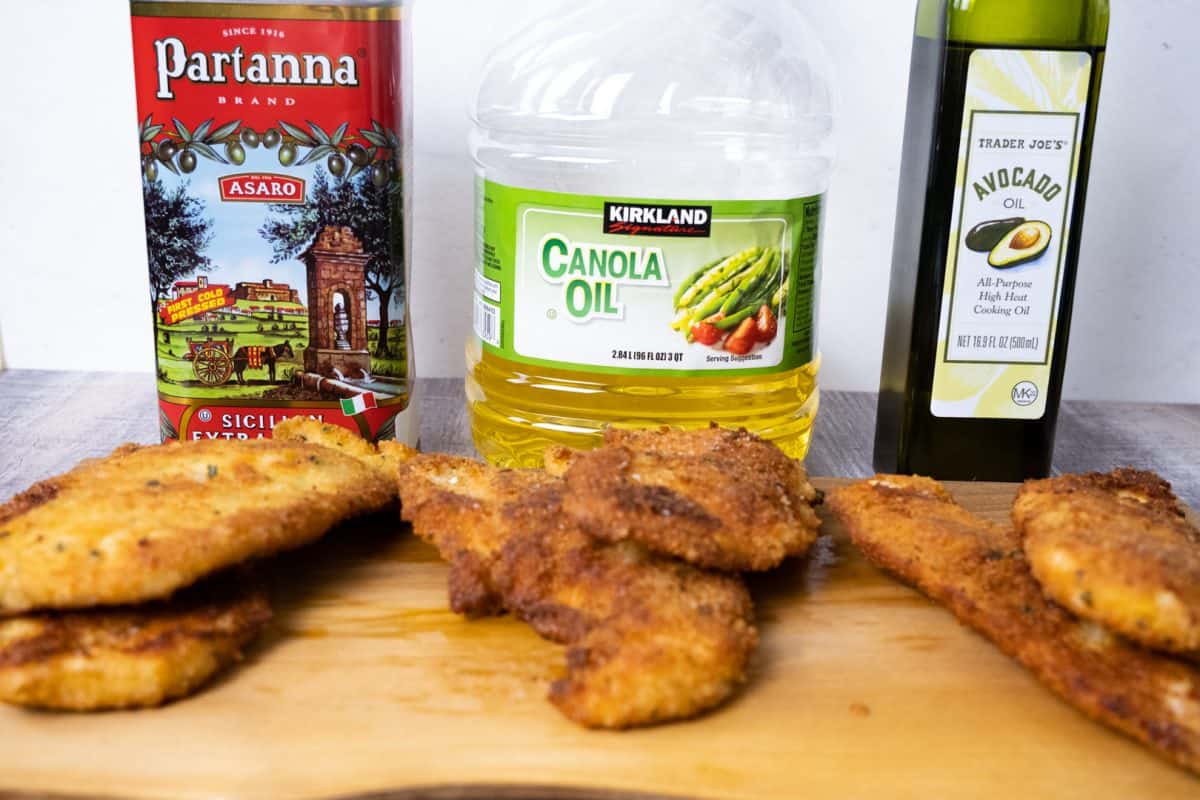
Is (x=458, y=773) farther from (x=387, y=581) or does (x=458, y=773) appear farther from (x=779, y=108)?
(x=779, y=108)

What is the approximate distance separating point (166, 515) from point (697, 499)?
46 cm

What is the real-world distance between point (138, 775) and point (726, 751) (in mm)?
416

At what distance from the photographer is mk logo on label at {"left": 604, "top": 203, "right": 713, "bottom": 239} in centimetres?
137

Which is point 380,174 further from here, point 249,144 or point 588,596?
point 588,596

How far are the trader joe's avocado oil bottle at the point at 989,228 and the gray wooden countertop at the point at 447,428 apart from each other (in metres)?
0.20

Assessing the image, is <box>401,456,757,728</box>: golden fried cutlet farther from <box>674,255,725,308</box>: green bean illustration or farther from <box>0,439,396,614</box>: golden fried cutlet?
<box>674,255,725,308</box>: green bean illustration

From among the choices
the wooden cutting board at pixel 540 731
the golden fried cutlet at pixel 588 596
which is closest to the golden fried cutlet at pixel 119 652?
the wooden cutting board at pixel 540 731

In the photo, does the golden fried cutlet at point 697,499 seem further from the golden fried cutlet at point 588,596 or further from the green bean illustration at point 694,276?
the green bean illustration at point 694,276

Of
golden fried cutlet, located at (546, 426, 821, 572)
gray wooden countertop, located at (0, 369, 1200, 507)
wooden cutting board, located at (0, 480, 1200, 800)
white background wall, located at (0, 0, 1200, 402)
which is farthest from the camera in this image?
white background wall, located at (0, 0, 1200, 402)

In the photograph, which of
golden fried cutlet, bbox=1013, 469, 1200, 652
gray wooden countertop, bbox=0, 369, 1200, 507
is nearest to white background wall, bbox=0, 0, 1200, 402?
gray wooden countertop, bbox=0, 369, 1200, 507

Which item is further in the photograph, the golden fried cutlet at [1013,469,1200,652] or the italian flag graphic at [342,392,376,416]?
the italian flag graphic at [342,392,376,416]

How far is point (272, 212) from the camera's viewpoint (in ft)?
4.62

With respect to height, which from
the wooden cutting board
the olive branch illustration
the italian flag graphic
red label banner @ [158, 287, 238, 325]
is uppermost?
the olive branch illustration

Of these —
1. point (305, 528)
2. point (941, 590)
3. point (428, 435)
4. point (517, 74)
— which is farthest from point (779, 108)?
point (305, 528)
